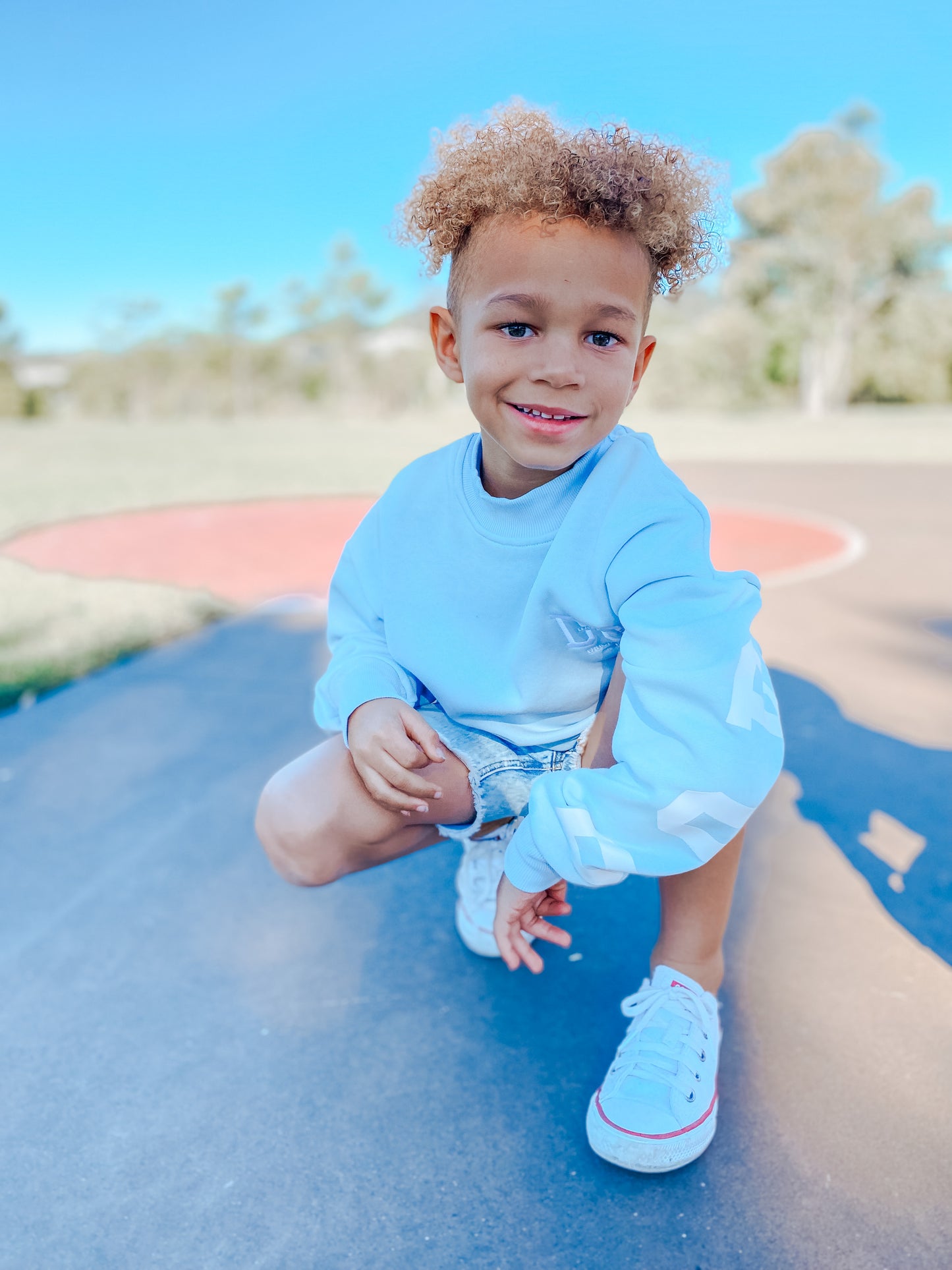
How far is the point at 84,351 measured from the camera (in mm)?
36875

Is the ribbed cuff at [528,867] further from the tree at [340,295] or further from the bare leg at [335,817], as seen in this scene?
the tree at [340,295]

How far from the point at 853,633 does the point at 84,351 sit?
127 feet

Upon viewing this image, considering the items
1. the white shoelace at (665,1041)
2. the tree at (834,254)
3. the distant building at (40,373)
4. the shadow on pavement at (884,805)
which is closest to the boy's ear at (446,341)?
the white shoelace at (665,1041)

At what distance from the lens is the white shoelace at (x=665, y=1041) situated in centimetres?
127

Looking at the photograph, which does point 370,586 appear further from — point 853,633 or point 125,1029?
point 853,633

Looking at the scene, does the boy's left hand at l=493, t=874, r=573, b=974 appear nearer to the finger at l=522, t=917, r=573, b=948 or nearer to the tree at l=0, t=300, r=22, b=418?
the finger at l=522, t=917, r=573, b=948

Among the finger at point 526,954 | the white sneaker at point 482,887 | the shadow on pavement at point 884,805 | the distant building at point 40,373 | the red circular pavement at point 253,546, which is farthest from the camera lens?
the distant building at point 40,373

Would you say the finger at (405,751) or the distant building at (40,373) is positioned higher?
the finger at (405,751)

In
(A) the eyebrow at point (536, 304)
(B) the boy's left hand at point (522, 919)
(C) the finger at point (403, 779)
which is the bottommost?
(B) the boy's left hand at point (522, 919)

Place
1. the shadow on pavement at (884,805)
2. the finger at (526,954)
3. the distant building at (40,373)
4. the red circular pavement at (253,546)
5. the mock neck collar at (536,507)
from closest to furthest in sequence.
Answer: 1. the finger at (526,954)
2. the mock neck collar at (536,507)
3. the shadow on pavement at (884,805)
4. the red circular pavement at (253,546)
5. the distant building at (40,373)

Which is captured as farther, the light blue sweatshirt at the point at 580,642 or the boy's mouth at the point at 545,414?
the boy's mouth at the point at 545,414

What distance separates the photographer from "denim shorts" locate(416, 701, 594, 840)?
145 centimetres

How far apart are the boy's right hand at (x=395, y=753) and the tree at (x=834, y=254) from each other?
26672 millimetres

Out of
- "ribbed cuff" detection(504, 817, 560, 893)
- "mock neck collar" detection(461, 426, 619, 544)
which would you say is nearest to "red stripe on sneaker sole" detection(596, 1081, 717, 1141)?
"ribbed cuff" detection(504, 817, 560, 893)
